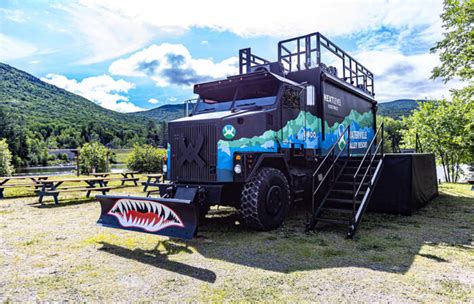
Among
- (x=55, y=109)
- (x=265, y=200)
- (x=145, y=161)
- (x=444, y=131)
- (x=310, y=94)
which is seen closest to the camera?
(x=265, y=200)

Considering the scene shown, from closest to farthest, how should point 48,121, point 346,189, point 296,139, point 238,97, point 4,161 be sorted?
point 238,97 < point 296,139 < point 346,189 < point 4,161 < point 48,121

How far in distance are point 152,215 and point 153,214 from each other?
0.08 feet

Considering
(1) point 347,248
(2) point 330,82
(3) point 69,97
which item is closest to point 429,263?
(1) point 347,248

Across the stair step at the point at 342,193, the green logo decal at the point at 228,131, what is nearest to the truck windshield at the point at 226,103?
the green logo decal at the point at 228,131

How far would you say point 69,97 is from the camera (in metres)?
153

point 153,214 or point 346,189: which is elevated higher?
point 346,189

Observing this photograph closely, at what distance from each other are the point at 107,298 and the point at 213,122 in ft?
10.5

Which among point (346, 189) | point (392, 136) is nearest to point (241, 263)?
point (346, 189)

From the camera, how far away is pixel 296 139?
666 cm

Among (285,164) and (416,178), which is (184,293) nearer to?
(285,164)

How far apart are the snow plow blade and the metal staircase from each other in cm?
229

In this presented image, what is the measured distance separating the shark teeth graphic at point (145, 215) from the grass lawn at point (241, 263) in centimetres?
35

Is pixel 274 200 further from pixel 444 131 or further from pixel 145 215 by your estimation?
pixel 444 131

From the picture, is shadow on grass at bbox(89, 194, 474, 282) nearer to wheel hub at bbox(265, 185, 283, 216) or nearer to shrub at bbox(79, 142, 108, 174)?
wheel hub at bbox(265, 185, 283, 216)
